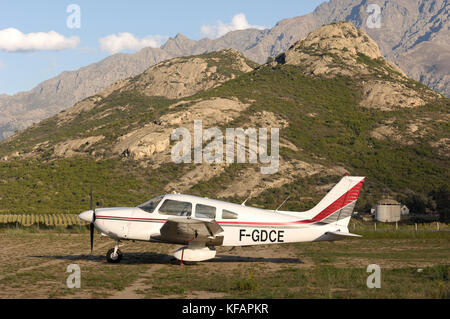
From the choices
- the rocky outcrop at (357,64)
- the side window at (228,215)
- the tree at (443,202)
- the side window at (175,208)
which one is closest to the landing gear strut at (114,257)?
the side window at (175,208)

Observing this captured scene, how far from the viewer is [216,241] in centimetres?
1758

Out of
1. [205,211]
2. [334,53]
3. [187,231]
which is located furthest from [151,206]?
[334,53]

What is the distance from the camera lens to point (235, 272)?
16.2m

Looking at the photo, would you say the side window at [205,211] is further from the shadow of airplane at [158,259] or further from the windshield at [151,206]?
the shadow of airplane at [158,259]

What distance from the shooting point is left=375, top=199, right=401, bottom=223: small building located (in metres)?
55.1

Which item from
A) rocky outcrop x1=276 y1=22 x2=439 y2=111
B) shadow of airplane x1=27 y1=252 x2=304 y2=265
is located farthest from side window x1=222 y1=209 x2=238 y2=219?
rocky outcrop x1=276 y1=22 x2=439 y2=111

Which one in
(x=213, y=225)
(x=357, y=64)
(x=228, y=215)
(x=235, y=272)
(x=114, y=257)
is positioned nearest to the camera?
(x=235, y=272)

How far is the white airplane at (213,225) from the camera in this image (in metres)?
17.3

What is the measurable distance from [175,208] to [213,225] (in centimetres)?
151

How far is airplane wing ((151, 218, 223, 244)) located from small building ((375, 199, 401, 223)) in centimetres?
4065

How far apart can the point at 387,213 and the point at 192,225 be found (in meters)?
43.4

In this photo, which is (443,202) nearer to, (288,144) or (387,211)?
(387,211)

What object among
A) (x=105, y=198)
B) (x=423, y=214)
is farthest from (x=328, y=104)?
(x=105, y=198)
